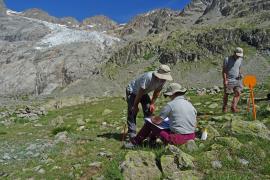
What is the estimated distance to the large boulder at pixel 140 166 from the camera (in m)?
9.49

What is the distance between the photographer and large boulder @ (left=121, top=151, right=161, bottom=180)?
9492mm

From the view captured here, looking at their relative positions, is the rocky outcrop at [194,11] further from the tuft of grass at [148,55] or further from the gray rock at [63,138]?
the gray rock at [63,138]

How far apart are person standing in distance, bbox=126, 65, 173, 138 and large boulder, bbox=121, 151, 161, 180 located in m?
3.73

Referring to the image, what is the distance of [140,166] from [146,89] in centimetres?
451

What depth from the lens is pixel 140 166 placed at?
967cm

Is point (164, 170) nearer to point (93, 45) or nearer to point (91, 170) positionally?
point (91, 170)

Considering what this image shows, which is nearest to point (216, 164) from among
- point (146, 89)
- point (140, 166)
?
point (140, 166)

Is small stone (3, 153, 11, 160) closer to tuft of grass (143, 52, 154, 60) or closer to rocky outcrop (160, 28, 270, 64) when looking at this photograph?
rocky outcrop (160, 28, 270, 64)

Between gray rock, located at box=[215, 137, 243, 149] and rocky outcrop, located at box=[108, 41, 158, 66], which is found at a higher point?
rocky outcrop, located at box=[108, 41, 158, 66]

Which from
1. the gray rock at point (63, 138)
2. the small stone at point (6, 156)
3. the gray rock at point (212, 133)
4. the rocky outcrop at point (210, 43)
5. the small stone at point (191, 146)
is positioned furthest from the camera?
the rocky outcrop at point (210, 43)

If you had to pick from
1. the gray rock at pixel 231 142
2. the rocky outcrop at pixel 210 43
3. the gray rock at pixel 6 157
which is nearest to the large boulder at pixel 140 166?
the gray rock at pixel 231 142

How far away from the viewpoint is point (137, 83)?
14.4 meters

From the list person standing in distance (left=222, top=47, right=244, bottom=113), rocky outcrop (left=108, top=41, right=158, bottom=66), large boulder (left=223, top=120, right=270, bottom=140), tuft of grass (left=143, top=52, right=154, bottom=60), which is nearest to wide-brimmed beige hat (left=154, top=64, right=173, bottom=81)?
large boulder (left=223, top=120, right=270, bottom=140)

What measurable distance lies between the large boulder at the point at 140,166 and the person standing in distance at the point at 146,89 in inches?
147
